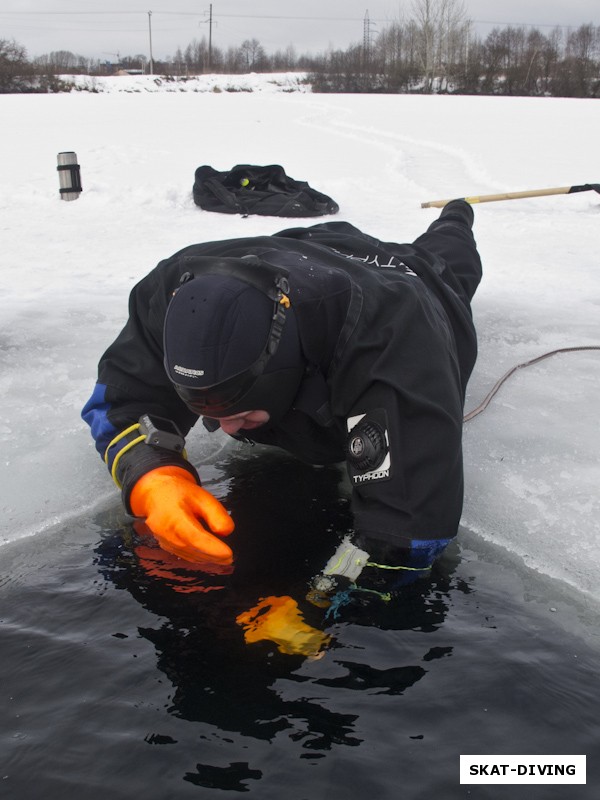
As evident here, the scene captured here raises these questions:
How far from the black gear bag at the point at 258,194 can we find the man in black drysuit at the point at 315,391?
4506 millimetres

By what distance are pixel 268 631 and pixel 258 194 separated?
561cm

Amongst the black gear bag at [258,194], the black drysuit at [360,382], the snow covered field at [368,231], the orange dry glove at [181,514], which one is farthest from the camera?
the black gear bag at [258,194]

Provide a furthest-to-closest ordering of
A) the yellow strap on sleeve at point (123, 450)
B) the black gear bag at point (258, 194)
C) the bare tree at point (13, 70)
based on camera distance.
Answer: the bare tree at point (13, 70)
the black gear bag at point (258, 194)
the yellow strap on sleeve at point (123, 450)

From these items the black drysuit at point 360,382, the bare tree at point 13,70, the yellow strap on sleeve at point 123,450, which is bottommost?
the yellow strap on sleeve at point 123,450

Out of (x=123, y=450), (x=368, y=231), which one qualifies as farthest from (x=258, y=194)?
(x=123, y=450)

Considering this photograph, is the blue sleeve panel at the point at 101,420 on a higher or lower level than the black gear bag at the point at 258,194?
lower

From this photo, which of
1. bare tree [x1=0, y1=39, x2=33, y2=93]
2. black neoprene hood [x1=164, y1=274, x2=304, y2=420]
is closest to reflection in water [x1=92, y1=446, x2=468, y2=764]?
black neoprene hood [x1=164, y1=274, x2=304, y2=420]

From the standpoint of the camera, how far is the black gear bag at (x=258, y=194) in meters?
6.94

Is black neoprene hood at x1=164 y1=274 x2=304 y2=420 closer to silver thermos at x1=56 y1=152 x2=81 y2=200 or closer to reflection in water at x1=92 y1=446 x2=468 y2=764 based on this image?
reflection in water at x1=92 y1=446 x2=468 y2=764

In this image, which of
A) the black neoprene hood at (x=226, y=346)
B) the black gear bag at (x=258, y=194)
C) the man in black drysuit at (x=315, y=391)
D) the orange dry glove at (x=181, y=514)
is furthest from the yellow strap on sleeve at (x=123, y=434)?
the black gear bag at (x=258, y=194)

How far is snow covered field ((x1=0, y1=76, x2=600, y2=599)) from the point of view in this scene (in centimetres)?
272

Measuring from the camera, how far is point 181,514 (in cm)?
227

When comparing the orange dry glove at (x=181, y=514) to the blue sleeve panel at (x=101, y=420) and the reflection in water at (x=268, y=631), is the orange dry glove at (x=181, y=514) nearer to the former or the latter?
the reflection in water at (x=268, y=631)

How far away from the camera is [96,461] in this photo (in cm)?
293
